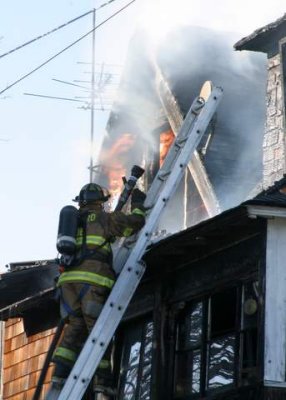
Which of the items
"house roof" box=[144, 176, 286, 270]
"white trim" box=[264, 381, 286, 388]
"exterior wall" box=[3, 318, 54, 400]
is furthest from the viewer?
"exterior wall" box=[3, 318, 54, 400]

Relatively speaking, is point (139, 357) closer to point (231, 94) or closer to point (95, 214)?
point (95, 214)

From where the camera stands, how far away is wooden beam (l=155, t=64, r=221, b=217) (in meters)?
18.4

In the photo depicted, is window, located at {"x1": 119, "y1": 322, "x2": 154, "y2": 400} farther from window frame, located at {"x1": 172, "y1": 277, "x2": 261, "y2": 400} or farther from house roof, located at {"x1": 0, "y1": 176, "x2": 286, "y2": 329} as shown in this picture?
house roof, located at {"x1": 0, "y1": 176, "x2": 286, "y2": 329}

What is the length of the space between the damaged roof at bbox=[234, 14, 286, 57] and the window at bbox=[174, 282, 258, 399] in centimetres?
433

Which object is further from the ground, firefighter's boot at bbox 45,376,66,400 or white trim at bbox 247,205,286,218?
white trim at bbox 247,205,286,218

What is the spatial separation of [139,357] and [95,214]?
104 inches

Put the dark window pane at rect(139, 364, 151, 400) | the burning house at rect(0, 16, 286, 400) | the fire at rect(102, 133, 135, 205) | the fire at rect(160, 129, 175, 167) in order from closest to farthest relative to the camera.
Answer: the burning house at rect(0, 16, 286, 400) < the dark window pane at rect(139, 364, 151, 400) < the fire at rect(160, 129, 175, 167) < the fire at rect(102, 133, 135, 205)

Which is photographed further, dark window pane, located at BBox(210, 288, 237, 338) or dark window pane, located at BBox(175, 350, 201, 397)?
dark window pane, located at BBox(175, 350, 201, 397)

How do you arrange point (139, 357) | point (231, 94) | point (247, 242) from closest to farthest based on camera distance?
point (247, 242)
point (139, 357)
point (231, 94)

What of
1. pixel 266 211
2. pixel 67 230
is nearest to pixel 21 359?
pixel 67 230

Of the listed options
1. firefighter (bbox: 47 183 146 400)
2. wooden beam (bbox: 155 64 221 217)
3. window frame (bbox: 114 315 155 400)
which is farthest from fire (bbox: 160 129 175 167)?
firefighter (bbox: 47 183 146 400)

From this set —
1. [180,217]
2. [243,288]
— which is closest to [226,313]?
[243,288]

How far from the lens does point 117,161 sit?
2266 cm

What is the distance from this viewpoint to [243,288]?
45.2 feet
